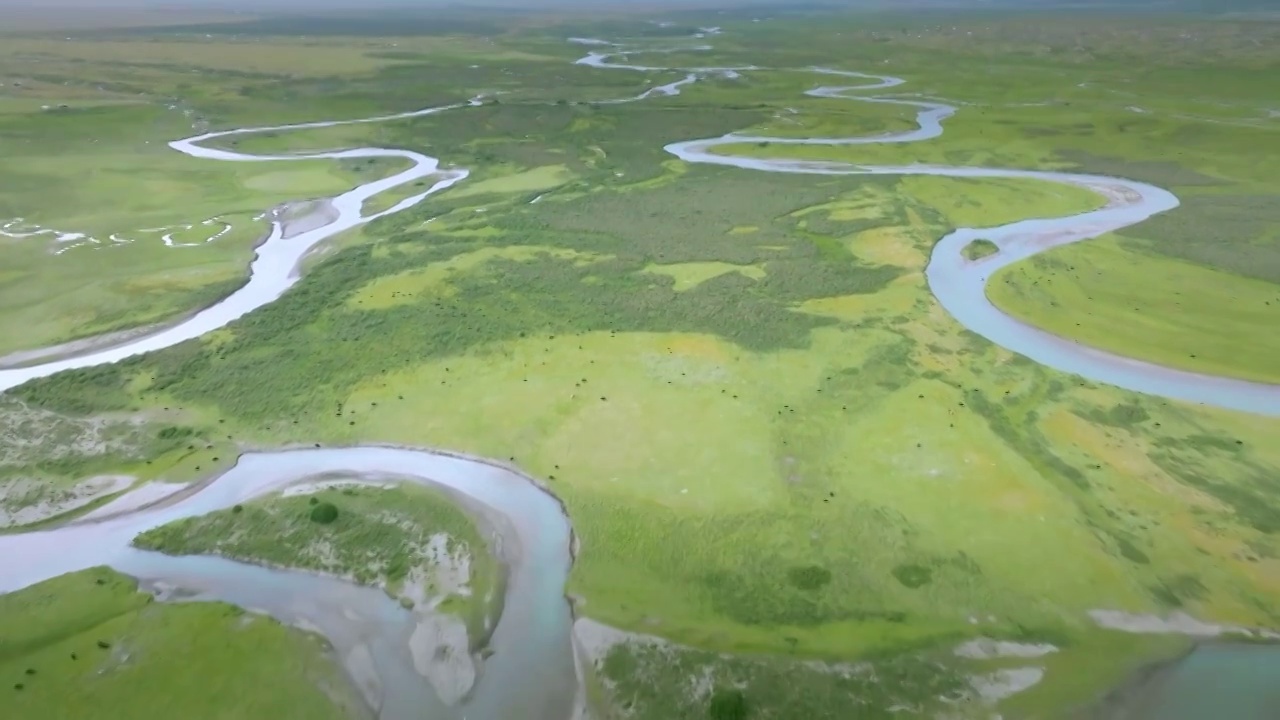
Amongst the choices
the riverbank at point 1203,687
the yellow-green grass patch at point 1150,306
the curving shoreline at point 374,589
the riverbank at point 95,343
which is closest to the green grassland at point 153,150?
the riverbank at point 95,343

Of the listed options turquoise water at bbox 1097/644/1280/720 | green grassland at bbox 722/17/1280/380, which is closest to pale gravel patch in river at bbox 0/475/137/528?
turquoise water at bbox 1097/644/1280/720

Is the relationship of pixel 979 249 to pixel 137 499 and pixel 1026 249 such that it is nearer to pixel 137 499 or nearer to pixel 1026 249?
pixel 1026 249

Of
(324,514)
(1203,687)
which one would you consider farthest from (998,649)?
(324,514)

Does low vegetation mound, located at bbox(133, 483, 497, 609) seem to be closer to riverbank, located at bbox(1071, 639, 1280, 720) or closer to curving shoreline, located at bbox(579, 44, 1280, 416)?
riverbank, located at bbox(1071, 639, 1280, 720)

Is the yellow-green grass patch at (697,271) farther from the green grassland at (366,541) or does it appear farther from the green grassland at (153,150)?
the green grassland at (153,150)

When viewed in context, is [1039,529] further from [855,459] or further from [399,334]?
[399,334]
